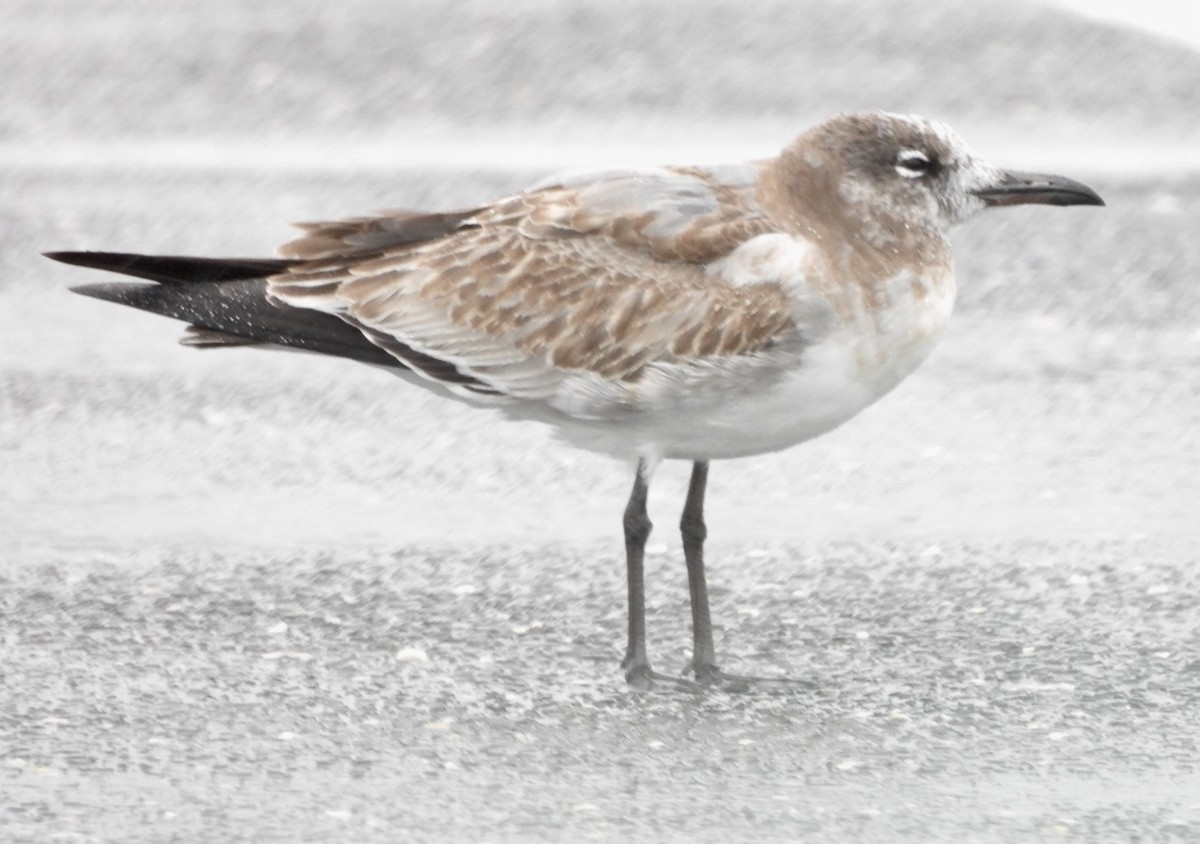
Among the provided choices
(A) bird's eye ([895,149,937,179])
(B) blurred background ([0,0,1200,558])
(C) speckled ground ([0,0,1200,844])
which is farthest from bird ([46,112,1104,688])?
(B) blurred background ([0,0,1200,558])

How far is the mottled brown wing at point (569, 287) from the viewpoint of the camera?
254 inches

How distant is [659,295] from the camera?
6.53 metres

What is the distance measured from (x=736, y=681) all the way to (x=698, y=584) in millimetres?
307

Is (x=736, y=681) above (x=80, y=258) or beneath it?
beneath

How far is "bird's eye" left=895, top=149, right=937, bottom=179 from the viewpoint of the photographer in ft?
21.5

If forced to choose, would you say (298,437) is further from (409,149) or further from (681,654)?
(409,149)

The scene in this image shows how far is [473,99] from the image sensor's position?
13062mm

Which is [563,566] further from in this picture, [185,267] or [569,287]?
[185,267]

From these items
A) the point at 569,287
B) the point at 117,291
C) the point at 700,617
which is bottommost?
the point at 700,617

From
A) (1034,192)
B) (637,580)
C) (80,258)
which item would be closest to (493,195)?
(80,258)

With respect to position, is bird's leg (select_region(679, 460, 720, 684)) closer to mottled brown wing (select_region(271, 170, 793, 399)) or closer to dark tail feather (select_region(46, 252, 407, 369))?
mottled brown wing (select_region(271, 170, 793, 399))

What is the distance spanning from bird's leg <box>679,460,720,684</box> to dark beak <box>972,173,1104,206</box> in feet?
3.45

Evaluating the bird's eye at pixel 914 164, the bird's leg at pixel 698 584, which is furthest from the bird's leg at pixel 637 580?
the bird's eye at pixel 914 164

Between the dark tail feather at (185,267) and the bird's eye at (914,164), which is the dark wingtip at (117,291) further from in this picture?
the bird's eye at (914,164)
